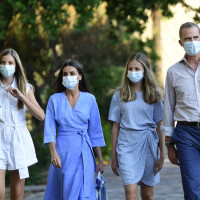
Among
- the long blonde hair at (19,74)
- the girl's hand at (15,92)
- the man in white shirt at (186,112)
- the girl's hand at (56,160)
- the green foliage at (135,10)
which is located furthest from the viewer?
the green foliage at (135,10)

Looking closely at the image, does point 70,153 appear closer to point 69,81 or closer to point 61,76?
point 69,81

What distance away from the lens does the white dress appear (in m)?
6.23

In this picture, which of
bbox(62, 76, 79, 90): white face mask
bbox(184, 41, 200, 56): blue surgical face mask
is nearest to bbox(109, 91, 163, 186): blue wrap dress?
bbox(62, 76, 79, 90): white face mask

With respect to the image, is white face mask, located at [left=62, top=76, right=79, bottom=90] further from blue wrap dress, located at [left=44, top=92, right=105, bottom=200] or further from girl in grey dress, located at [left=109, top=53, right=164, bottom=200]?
girl in grey dress, located at [left=109, top=53, right=164, bottom=200]

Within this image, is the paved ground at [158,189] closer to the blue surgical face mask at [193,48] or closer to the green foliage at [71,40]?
the green foliage at [71,40]

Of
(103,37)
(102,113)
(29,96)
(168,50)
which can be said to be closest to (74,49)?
(103,37)

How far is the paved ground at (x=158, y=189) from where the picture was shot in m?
8.77

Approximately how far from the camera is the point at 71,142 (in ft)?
19.9

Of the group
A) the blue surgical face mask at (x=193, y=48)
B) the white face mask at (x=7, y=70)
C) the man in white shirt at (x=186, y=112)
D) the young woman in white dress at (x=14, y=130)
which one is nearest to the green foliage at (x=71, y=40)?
the young woman in white dress at (x=14, y=130)

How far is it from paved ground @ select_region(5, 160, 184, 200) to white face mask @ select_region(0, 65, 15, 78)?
3016mm

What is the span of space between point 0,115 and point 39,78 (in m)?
14.4

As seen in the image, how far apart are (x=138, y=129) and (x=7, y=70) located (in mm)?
1491

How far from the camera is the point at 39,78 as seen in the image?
20625mm

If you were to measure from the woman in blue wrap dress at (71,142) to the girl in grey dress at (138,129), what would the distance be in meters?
0.24
